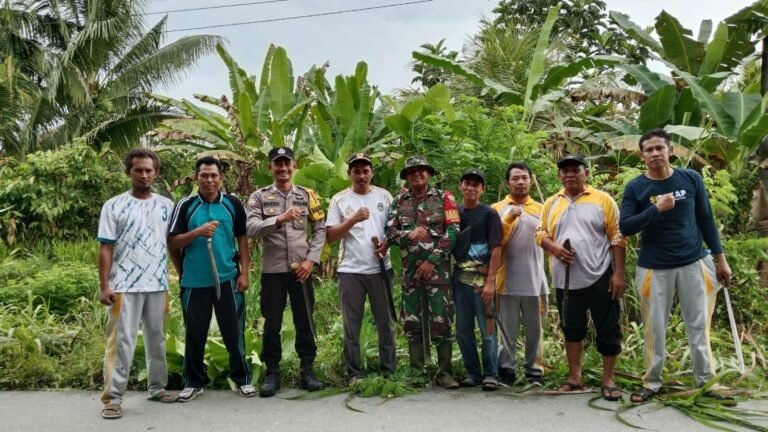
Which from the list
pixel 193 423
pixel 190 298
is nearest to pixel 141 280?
pixel 190 298

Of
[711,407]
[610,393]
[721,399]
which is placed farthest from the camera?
[610,393]

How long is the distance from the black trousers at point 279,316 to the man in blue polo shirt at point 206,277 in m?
0.18

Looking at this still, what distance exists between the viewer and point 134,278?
14.1ft

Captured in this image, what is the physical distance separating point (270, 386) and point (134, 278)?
1.28 m

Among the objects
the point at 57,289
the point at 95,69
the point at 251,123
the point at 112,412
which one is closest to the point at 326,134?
the point at 251,123

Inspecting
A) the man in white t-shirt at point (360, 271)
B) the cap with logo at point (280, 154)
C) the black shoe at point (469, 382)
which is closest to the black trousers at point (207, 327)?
the man in white t-shirt at point (360, 271)

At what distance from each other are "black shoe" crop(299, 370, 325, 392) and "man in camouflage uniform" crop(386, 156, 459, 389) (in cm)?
75

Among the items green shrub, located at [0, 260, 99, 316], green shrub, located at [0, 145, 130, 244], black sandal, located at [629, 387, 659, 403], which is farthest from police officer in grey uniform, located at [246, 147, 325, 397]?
green shrub, located at [0, 145, 130, 244]

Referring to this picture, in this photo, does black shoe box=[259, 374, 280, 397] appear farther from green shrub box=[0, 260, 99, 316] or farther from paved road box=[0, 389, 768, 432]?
green shrub box=[0, 260, 99, 316]

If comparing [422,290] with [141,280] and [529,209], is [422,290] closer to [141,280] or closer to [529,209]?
[529,209]

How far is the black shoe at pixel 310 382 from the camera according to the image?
4.60 meters

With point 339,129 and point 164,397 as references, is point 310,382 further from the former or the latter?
point 339,129

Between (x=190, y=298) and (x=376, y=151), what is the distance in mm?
5240

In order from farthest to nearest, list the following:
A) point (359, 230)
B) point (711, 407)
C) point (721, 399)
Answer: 1. point (359, 230)
2. point (721, 399)
3. point (711, 407)
